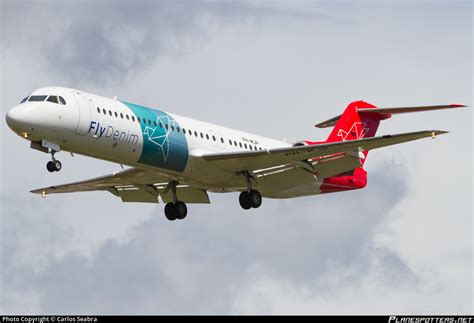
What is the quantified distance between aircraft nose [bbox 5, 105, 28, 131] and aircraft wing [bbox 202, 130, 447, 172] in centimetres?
678

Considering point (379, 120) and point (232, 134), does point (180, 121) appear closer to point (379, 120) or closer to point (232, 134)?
point (232, 134)

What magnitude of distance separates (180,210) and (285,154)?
551cm

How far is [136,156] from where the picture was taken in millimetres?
41219

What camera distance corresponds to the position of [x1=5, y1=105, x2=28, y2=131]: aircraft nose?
129 feet

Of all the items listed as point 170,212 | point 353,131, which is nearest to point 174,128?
point 170,212

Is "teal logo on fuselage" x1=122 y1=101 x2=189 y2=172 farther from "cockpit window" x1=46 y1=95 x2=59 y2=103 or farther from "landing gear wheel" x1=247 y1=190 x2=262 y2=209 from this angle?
"landing gear wheel" x1=247 y1=190 x2=262 y2=209

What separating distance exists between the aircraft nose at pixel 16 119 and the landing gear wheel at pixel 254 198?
360 inches

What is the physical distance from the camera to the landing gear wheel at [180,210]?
4625 cm

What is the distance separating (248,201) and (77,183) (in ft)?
23.7

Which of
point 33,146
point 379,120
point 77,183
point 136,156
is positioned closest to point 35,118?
point 33,146

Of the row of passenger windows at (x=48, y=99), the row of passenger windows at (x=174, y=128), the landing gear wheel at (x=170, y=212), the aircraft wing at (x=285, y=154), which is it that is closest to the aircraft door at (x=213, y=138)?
the row of passenger windows at (x=174, y=128)

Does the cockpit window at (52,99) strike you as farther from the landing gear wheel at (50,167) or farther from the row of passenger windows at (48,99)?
the landing gear wheel at (50,167)

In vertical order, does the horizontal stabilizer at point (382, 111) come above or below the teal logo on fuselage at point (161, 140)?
above

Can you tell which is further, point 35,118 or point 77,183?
point 77,183
